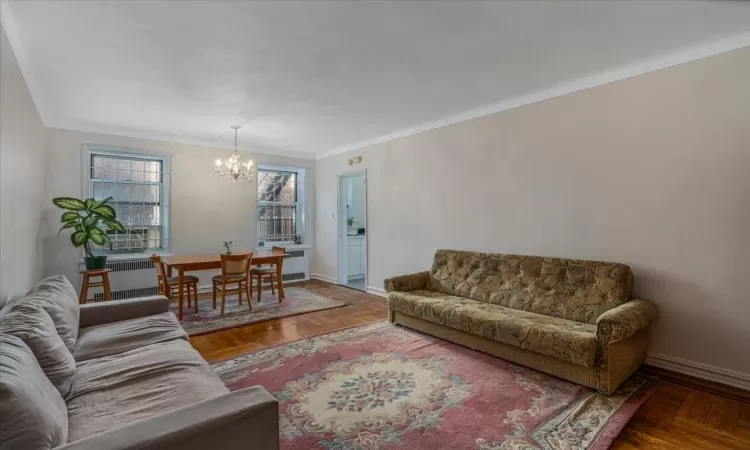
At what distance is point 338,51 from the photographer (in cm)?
268

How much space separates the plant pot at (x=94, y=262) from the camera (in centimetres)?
425

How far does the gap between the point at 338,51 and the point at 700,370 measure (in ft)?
11.8

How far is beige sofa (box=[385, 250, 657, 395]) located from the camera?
7.88 feet

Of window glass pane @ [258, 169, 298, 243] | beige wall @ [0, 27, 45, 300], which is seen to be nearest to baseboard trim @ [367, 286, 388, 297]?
window glass pane @ [258, 169, 298, 243]

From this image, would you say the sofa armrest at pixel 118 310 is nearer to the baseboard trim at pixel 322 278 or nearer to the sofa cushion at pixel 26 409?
the sofa cushion at pixel 26 409

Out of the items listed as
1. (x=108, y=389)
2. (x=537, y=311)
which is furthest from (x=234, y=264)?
(x=537, y=311)

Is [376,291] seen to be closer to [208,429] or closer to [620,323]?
[620,323]

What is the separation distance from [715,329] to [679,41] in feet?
6.91

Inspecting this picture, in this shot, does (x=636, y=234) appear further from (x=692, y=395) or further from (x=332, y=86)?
(x=332, y=86)

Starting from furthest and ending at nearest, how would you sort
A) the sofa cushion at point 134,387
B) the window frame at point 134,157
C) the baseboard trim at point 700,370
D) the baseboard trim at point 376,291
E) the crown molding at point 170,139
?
the baseboard trim at point 376,291 < the window frame at point 134,157 < the crown molding at point 170,139 < the baseboard trim at point 700,370 < the sofa cushion at point 134,387

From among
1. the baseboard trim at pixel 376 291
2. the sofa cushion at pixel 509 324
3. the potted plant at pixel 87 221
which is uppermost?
the potted plant at pixel 87 221

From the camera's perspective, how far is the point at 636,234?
117 inches

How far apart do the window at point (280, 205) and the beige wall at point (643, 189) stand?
333 centimetres

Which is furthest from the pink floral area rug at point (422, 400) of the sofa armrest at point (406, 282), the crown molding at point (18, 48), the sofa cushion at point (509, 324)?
the crown molding at point (18, 48)
